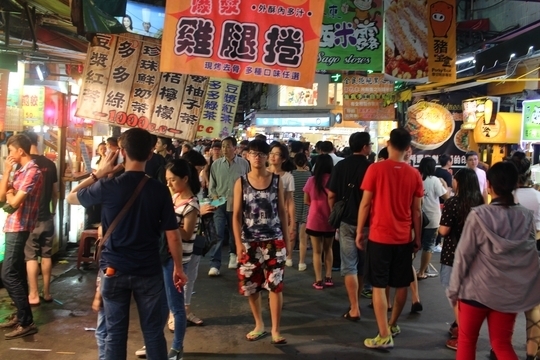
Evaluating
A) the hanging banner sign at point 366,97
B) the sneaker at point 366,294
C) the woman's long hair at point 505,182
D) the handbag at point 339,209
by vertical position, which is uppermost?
the hanging banner sign at point 366,97

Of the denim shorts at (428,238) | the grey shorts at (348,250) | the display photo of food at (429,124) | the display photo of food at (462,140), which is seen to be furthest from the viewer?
the display photo of food at (462,140)

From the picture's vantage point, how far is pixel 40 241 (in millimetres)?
6117

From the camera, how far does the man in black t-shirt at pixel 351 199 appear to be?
574cm

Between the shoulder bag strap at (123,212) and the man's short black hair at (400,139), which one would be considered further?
the man's short black hair at (400,139)

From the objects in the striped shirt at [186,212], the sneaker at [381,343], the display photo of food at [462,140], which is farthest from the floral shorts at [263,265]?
the display photo of food at [462,140]

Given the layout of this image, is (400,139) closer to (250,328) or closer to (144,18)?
(250,328)

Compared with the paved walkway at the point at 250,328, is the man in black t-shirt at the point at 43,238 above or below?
above

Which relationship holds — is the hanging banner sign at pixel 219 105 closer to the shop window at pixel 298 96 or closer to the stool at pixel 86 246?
the stool at pixel 86 246

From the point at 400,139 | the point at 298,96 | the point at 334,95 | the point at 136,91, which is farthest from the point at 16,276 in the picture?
the point at 334,95

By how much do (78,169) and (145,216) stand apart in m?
6.22

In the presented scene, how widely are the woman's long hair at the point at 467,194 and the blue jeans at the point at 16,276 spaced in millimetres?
4309

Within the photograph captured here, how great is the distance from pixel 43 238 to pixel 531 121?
9.09 m

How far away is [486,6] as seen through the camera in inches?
687

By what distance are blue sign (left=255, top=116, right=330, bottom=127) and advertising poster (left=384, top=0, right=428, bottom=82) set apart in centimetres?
1240
